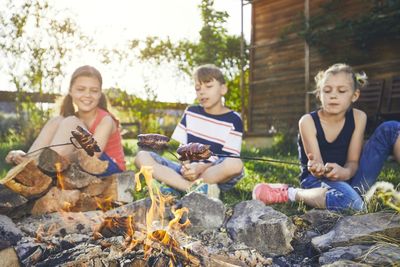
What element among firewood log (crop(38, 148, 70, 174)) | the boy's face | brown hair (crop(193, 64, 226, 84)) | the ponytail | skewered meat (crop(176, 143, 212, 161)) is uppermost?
brown hair (crop(193, 64, 226, 84))

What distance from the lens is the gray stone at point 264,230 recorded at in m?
2.26

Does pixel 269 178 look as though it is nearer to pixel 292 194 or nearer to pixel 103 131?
pixel 292 194

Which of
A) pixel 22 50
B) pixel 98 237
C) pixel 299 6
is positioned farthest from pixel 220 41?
pixel 98 237

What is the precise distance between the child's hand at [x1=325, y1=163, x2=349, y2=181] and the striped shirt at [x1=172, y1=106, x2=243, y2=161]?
103 centimetres

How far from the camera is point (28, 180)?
2850 millimetres

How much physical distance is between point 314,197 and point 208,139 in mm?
1338

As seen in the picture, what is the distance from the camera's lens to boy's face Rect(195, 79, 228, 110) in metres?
3.90

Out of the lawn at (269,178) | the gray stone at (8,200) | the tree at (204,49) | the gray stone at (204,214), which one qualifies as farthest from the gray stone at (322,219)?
the tree at (204,49)

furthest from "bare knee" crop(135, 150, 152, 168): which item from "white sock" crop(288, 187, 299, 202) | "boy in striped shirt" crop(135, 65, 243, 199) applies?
"white sock" crop(288, 187, 299, 202)

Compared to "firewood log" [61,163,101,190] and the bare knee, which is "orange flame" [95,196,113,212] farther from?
the bare knee

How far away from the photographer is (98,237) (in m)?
2.21

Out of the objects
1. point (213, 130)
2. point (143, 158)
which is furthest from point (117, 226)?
point (213, 130)

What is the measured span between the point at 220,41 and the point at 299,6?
6.38 meters

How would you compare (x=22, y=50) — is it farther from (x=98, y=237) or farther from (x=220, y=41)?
(x=220, y=41)
